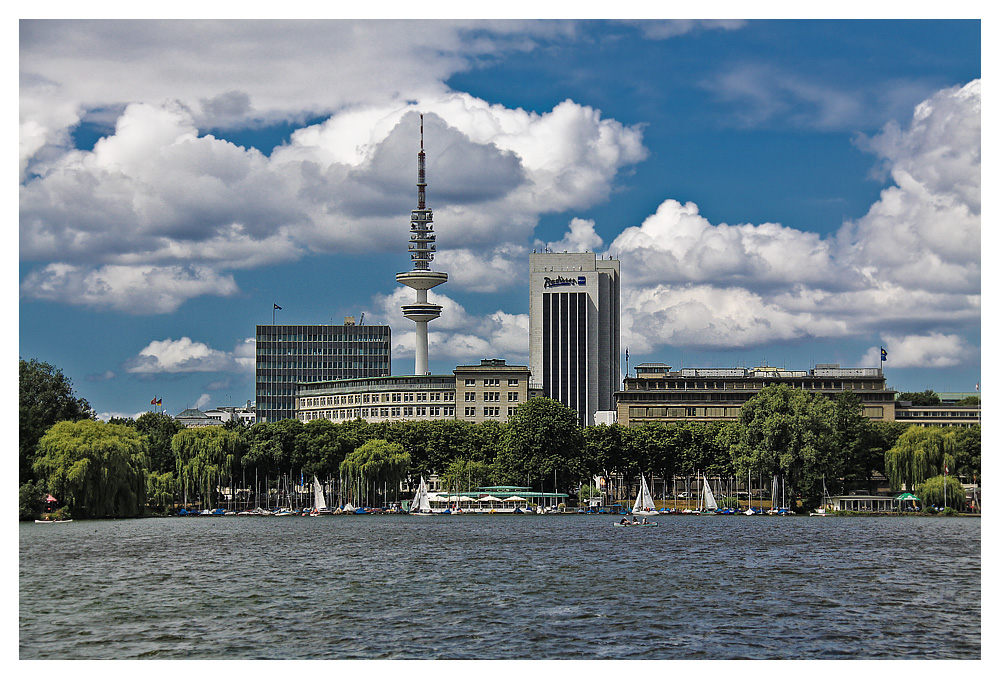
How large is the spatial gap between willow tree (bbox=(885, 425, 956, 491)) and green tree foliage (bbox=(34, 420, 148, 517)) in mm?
83736

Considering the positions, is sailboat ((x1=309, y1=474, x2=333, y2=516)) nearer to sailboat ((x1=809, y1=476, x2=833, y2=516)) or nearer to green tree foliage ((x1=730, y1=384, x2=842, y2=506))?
green tree foliage ((x1=730, y1=384, x2=842, y2=506))

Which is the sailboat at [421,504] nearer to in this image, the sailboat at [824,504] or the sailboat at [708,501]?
the sailboat at [708,501]

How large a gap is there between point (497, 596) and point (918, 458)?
91.2 meters

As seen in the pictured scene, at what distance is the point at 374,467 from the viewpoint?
482 feet

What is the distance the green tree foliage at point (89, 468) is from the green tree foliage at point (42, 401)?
3.15 metres

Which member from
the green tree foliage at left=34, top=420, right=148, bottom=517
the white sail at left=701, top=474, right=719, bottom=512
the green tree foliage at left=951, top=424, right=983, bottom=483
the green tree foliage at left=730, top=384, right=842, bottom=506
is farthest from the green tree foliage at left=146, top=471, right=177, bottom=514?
the green tree foliage at left=951, top=424, right=983, bottom=483

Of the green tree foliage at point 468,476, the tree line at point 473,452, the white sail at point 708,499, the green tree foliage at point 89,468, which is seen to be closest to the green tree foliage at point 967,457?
the tree line at point 473,452

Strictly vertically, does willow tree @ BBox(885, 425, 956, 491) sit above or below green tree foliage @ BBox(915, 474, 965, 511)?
above

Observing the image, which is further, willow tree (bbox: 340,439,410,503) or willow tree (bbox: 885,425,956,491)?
willow tree (bbox: 340,439,410,503)

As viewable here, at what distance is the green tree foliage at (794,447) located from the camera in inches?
4998

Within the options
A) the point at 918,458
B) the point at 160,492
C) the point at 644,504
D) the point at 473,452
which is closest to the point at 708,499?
the point at 644,504

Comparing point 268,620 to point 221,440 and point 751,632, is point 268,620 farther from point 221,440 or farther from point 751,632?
point 221,440

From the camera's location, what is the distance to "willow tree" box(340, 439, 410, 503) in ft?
484
